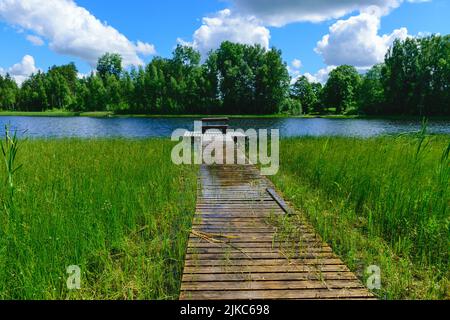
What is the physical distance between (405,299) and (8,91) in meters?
116

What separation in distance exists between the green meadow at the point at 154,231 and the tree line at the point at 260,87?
6205 cm

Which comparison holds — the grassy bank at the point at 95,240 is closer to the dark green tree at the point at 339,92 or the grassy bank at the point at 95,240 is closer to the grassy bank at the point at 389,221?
the grassy bank at the point at 389,221

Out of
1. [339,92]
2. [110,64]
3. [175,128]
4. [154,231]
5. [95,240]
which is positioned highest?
[110,64]

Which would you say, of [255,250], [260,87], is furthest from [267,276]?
[260,87]

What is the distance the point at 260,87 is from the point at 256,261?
2910 inches

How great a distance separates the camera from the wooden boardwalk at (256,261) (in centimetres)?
312

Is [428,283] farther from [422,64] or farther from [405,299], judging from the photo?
[422,64]

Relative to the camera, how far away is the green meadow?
134 inches

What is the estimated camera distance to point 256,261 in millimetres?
3736

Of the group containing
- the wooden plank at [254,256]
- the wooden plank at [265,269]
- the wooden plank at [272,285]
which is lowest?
the wooden plank at [272,285]

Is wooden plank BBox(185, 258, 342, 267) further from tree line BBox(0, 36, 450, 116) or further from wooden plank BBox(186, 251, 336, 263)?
tree line BBox(0, 36, 450, 116)

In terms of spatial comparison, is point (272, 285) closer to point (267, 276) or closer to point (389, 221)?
point (267, 276)

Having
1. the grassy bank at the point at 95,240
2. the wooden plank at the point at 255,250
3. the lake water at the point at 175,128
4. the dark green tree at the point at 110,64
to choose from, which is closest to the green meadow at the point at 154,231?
the grassy bank at the point at 95,240
